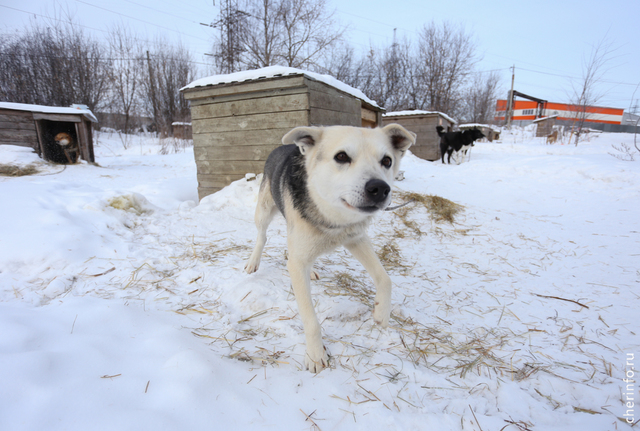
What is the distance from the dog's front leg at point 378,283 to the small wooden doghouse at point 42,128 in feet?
31.9

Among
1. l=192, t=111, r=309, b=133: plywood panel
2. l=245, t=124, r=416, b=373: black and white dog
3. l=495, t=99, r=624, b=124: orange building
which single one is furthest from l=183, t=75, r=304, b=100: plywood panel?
l=495, t=99, r=624, b=124: orange building

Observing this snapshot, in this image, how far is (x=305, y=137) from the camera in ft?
7.02

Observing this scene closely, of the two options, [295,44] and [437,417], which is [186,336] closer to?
[437,417]

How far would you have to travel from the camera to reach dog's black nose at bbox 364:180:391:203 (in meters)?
1.66

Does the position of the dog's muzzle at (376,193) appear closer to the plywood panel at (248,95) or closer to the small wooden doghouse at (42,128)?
the plywood panel at (248,95)

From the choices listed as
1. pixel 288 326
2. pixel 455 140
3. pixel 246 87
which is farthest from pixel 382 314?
pixel 455 140

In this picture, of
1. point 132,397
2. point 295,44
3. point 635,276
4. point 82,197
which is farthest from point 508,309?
point 295,44

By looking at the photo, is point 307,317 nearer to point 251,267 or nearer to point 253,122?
point 251,267

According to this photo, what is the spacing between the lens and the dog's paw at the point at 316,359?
5.55ft

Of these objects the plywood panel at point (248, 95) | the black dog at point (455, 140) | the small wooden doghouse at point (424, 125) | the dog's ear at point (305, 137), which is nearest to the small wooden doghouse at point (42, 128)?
the plywood panel at point (248, 95)

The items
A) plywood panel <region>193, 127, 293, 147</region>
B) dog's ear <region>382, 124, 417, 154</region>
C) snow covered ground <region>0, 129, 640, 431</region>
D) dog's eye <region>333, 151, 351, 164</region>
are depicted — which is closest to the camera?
snow covered ground <region>0, 129, 640, 431</region>

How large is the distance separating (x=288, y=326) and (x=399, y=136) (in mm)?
1694

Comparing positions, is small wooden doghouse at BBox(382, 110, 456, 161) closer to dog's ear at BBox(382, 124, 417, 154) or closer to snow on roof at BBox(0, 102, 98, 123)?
dog's ear at BBox(382, 124, 417, 154)

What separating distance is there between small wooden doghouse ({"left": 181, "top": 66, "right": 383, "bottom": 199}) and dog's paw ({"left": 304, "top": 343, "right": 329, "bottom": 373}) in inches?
138
